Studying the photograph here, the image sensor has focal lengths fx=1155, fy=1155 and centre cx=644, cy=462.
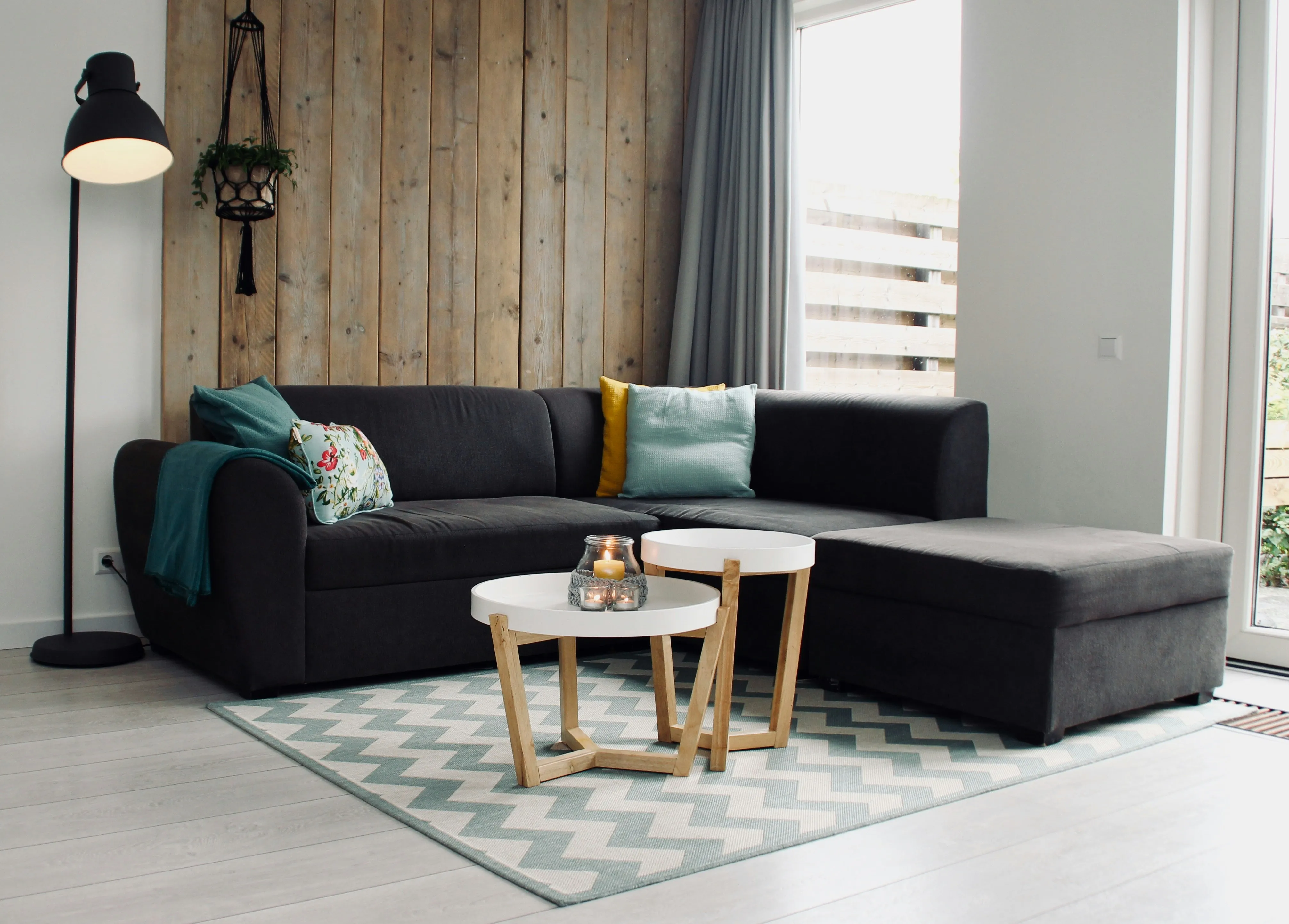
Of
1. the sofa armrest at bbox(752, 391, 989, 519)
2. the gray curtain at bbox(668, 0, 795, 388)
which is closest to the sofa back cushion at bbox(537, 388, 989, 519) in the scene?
the sofa armrest at bbox(752, 391, 989, 519)

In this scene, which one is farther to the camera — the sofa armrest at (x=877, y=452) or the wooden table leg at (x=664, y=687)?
the sofa armrest at (x=877, y=452)

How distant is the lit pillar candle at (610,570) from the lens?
2.22 m

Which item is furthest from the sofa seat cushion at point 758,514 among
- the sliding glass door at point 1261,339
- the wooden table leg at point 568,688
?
the sliding glass door at point 1261,339

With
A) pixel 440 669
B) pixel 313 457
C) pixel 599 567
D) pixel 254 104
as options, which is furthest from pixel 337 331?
pixel 599 567

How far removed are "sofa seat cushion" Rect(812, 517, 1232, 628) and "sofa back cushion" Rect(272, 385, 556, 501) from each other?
1.30m

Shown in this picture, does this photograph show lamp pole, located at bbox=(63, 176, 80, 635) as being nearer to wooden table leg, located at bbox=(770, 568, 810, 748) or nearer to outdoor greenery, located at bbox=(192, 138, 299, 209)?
outdoor greenery, located at bbox=(192, 138, 299, 209)

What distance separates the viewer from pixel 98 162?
321 centimetres

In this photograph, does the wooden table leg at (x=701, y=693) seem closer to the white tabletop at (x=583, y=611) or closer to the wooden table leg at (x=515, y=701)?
the white tabletop at (x=583, y=611)

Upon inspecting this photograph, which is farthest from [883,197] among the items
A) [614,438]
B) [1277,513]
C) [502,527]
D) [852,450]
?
[502,527]

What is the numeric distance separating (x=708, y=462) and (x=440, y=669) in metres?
1.20

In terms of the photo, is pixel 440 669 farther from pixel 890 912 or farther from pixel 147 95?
pixel 147 95

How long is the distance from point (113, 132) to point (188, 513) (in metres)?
1.05

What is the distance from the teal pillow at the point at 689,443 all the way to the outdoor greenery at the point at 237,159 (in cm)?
139

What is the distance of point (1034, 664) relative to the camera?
2.58 metres
